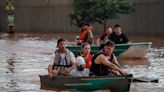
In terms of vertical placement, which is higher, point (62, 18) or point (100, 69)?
point (62, 18)

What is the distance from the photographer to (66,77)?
41.8 ft

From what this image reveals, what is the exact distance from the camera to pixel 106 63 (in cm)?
1207

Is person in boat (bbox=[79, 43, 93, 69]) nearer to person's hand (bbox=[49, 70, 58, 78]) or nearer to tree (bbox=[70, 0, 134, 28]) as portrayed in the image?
person's hand (bbox=[49, 70, 58, 78])

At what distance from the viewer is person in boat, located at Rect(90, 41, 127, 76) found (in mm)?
12062

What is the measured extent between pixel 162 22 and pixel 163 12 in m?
0.72

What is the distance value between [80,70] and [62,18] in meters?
32.9

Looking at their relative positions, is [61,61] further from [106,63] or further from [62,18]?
[62,18]

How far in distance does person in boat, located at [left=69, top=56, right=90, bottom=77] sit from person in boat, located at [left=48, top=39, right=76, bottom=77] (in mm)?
264

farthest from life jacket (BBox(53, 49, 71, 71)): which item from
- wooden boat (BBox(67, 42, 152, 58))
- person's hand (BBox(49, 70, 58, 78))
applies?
wooden boat (BBox(67, 42, 152, 58))

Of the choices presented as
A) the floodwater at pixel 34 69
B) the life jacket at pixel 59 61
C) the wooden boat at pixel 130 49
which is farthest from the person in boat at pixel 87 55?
the wooden boat at pixel 130 49

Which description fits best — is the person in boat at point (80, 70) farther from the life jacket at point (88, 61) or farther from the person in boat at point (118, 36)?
the person in boat at point (118, 36)

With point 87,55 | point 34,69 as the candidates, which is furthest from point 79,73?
point 34,69

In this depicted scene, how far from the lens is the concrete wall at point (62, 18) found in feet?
124

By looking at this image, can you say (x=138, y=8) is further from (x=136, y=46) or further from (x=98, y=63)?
(x=98, y=63)
